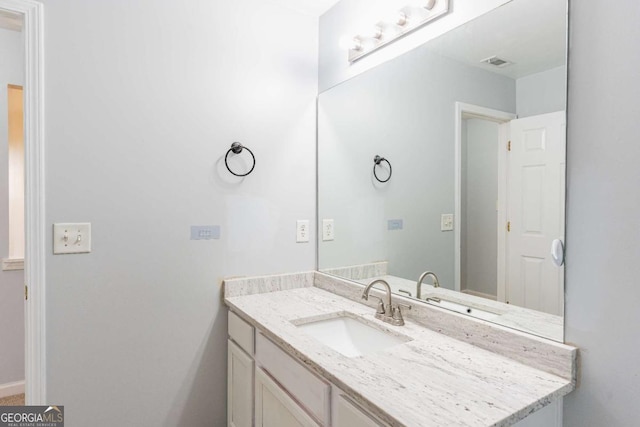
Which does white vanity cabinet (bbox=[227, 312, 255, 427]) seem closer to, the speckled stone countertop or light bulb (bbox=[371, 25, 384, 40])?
the speckled stone countertop

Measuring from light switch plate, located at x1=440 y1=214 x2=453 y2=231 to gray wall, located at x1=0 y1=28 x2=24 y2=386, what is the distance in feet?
8.86

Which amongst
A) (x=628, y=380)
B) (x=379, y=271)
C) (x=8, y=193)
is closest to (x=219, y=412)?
(x=379, y=271)

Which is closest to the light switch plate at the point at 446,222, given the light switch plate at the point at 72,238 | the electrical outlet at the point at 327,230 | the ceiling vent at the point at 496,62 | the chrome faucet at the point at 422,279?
the chrome faucet at the point at 422,279

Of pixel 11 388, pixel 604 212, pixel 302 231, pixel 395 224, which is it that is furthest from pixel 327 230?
pixel 11 388

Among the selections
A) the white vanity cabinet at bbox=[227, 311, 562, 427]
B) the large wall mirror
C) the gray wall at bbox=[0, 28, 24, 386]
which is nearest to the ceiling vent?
the large wall mirror

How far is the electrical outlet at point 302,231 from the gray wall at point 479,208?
914mm

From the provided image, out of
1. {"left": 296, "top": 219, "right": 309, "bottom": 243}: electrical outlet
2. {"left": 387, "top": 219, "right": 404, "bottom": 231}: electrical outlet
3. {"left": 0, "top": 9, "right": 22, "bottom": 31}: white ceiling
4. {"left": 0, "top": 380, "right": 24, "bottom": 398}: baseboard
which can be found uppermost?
{"left": 0, "top": 9, "right": 22, "bottom": 31}: white ceiling

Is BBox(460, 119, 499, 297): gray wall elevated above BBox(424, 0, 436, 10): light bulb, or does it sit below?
below

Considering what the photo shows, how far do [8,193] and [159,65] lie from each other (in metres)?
1.62

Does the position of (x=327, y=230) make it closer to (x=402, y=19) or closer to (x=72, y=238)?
(x=402, y=19)

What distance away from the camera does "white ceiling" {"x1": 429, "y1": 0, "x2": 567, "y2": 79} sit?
3.38 feet

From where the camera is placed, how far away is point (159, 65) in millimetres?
1634

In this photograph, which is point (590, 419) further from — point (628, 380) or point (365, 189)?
point (365, 189)

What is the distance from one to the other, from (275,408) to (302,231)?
0.96m
